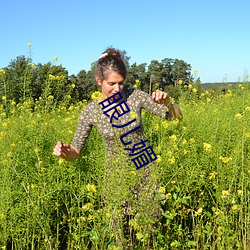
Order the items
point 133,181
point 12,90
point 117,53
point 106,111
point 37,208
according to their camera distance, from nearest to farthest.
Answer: point 133,181
point 37,208
point 106,111
point 117,53
point 12,90

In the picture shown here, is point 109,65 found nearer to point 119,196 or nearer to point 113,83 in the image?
point 113,83

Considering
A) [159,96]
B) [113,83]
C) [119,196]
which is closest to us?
[119,196]

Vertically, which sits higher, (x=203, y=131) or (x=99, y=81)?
(x=99, y=81)

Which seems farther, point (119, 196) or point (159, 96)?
point (159, 96)

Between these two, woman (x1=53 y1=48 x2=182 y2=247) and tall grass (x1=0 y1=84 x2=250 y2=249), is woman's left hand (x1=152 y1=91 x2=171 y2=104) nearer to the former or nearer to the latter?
woman (x1=53 y1=48 x2=182 y2=247)

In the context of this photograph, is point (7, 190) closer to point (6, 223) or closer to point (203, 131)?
point (6, 223)

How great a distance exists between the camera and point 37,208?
2057mm

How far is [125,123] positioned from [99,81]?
1.09 ft

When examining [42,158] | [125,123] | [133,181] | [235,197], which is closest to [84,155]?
[42,158]

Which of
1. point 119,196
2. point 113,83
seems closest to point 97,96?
point 113,83

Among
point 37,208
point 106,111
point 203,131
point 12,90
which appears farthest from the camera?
point 12,90

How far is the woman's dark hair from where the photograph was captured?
2295mm

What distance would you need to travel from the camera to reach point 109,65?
2309 millimetres

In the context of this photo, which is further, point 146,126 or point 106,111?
point 146,126
